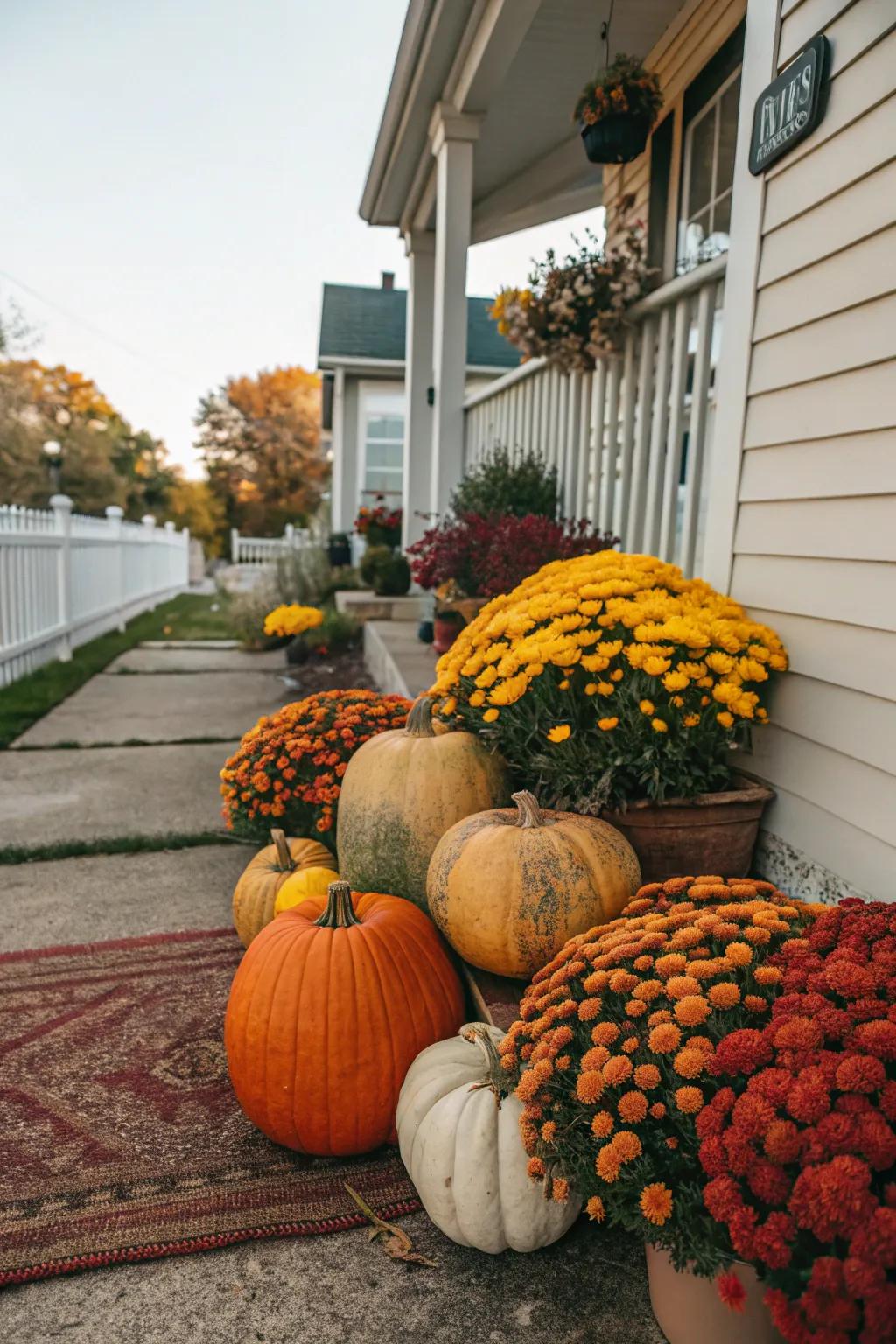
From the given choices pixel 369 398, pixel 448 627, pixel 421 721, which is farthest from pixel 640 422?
pixel 369 398

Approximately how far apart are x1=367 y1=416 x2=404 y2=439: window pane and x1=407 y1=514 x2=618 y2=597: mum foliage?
333 inches

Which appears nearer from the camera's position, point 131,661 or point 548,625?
point 548,625

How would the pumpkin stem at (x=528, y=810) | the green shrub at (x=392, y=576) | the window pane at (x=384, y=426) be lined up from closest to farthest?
the pumpkin stem at (x=528, y=810) < the green shrub at (x=392, y=576) < the window pane at (x=384, y=426)

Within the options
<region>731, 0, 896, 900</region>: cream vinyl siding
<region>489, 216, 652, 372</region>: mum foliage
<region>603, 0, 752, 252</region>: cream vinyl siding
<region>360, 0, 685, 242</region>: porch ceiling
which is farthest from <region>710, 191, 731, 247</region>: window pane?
<region>731, 0, 896, 900</region>: cream vinyl siding

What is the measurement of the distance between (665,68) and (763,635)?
15.0 feet

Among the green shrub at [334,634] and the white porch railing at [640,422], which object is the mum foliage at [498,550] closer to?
the white porch railing at [640,422]

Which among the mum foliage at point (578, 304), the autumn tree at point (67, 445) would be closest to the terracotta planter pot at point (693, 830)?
the mum foliage at point (578, 304)

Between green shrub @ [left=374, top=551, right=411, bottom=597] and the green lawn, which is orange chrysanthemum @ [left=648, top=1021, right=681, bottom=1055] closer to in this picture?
the green lawn

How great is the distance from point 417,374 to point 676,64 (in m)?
2.77

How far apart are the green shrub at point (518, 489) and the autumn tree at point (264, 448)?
24361 mm

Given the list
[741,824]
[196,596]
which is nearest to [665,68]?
[741,824]

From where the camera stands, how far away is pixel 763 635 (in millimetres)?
2119

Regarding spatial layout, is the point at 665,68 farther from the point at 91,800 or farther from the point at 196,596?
the point at 196,596

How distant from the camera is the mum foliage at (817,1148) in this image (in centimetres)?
84
